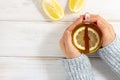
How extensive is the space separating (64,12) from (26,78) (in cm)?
24

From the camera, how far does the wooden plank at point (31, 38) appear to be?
927 mm

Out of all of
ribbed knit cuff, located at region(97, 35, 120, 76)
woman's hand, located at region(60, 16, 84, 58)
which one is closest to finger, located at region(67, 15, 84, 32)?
woman's hand, located at region(60, 16, 84, 58)

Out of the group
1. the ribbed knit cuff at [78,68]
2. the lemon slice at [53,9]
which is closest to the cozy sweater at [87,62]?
the ribbed knit cuff at [78,68]

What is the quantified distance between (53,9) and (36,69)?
7.9 inches

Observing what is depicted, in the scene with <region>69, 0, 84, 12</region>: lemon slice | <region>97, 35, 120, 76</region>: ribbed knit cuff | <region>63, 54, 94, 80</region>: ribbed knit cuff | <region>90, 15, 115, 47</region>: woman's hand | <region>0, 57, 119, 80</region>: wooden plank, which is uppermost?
<region>69, 0, 84, 12</region>: lemon slice

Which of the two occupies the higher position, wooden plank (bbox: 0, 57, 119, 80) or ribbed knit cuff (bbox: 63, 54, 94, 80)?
ribbed knit cuff (bbox: 63, 54, 94, 80)

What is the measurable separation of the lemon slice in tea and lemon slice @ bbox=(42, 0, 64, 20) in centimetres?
7

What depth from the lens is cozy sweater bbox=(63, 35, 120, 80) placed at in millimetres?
861

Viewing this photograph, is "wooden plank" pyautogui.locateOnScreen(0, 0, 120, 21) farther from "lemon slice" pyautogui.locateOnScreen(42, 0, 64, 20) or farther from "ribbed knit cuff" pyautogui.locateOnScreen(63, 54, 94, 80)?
"ribbed knit cuff" pyautogui.locateOnScreen(63, 54, 94, 80)

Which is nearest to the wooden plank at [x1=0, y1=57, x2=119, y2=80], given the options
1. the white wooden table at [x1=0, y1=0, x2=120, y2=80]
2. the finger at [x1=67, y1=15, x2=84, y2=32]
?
the white wooden table at [x1=0, y1=0, x2=120, y2=80]

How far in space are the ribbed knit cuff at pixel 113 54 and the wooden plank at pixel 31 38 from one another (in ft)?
0.46

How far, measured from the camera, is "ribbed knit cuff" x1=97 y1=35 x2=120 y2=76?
860mm

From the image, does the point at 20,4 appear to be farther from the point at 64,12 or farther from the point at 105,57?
the point at 105,57

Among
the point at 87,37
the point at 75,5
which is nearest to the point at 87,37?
the point at 87,37
